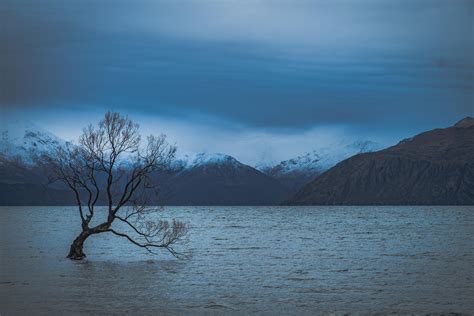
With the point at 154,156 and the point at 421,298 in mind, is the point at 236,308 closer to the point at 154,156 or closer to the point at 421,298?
the point at 421,298

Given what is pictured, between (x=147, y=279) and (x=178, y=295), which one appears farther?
(x=147, y=279)

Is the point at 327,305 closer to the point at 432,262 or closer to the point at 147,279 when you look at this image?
the point at 147,279

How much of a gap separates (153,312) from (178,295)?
549 centimetres

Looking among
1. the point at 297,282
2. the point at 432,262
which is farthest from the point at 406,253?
the point at 297,282

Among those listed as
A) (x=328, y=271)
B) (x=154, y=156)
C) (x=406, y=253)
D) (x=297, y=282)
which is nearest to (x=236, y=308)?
(x=297, y=282)

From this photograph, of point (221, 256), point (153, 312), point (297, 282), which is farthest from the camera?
point (221, 256)

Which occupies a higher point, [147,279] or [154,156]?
[154,156]

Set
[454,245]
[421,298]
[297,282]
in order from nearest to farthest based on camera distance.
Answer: [421,298] < [297,282] < [454,245]

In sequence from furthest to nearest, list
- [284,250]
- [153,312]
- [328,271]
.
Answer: [284,250] < [328,271] < [153,312]

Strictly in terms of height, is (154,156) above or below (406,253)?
above

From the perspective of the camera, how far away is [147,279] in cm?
4309


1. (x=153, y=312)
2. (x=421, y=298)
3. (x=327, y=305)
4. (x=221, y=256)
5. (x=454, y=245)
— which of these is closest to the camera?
(x=153, y=312)

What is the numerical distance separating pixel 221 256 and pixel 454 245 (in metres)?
32.8

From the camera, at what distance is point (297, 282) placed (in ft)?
138
